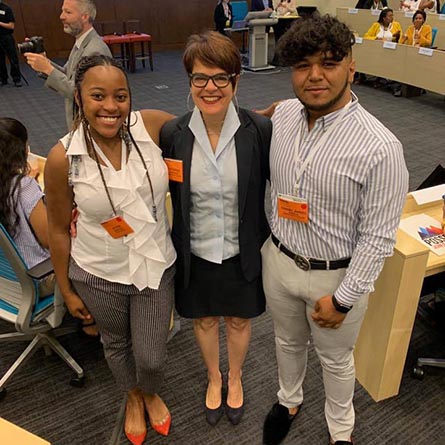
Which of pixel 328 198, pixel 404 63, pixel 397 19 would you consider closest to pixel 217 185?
pixel 328 198

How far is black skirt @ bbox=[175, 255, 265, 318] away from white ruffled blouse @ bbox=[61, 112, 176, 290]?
14cm

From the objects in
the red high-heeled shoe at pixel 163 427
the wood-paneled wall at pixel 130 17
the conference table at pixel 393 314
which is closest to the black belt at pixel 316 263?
the conference table at pixel 393 314

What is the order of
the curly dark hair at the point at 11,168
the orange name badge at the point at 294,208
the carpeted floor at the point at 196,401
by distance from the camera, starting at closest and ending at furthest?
1. the orange name badge at the point at 294,208
2. the curly dark hair at the point at 11,168
3. the carpeted floor at the point at 196,401

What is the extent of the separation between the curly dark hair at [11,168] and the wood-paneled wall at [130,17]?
8.48 meters

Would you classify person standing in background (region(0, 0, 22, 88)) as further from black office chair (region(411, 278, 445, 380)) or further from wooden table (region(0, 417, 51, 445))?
wooden table (region(0, 417, 51, 445))

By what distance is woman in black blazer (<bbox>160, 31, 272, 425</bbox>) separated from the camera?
56.3 inches

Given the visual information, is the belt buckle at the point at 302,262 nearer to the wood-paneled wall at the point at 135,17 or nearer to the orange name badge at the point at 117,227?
the orange name badge at the point at 117,227

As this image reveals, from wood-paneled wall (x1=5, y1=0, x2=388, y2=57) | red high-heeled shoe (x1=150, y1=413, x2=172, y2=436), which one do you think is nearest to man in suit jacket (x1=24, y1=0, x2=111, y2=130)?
red high-heeled shoe (x1=150, y1=413, x2=172, y2=436)

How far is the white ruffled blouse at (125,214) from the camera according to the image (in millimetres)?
1454

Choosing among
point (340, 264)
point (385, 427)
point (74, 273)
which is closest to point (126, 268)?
point (74, 273)

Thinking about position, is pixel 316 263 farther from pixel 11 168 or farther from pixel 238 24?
pixel 238 24

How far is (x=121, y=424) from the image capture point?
199cm

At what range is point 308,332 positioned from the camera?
172 cm

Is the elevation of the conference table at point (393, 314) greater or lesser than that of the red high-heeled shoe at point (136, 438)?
greater
